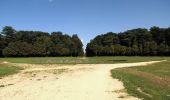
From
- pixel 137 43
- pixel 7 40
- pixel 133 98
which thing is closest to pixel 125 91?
pixel 133 98

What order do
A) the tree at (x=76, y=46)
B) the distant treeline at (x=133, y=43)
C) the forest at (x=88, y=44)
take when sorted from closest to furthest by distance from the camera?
the distant treeline at (x=133, y=43) < the forest at (x=88, y=44) < the tree at (x=76, y=46)

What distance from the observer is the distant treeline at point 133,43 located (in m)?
125

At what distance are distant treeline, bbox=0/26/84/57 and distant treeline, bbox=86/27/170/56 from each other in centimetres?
1002

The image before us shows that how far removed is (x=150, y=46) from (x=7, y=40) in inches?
2801

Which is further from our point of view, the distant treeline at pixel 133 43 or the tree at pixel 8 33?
the tree at pixel 8 33

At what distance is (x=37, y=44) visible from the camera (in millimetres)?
132750

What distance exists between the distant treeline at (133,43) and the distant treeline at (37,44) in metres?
10.0

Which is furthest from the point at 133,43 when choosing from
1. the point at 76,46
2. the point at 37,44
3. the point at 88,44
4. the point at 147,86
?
the point at 147,86

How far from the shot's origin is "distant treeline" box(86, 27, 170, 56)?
125250mm

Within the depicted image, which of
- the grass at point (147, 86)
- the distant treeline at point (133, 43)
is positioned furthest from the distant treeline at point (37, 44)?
the grass at point (147, 86)

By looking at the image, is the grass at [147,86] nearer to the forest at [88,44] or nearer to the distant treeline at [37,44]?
the forest at [88,44]

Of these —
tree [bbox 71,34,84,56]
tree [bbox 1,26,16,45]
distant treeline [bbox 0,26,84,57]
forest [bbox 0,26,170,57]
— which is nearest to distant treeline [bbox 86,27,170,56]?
forest [bbox 0,26,170,57]

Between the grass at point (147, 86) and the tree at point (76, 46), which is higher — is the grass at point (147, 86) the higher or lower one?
the lower one

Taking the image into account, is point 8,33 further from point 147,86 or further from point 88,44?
point 147,86
